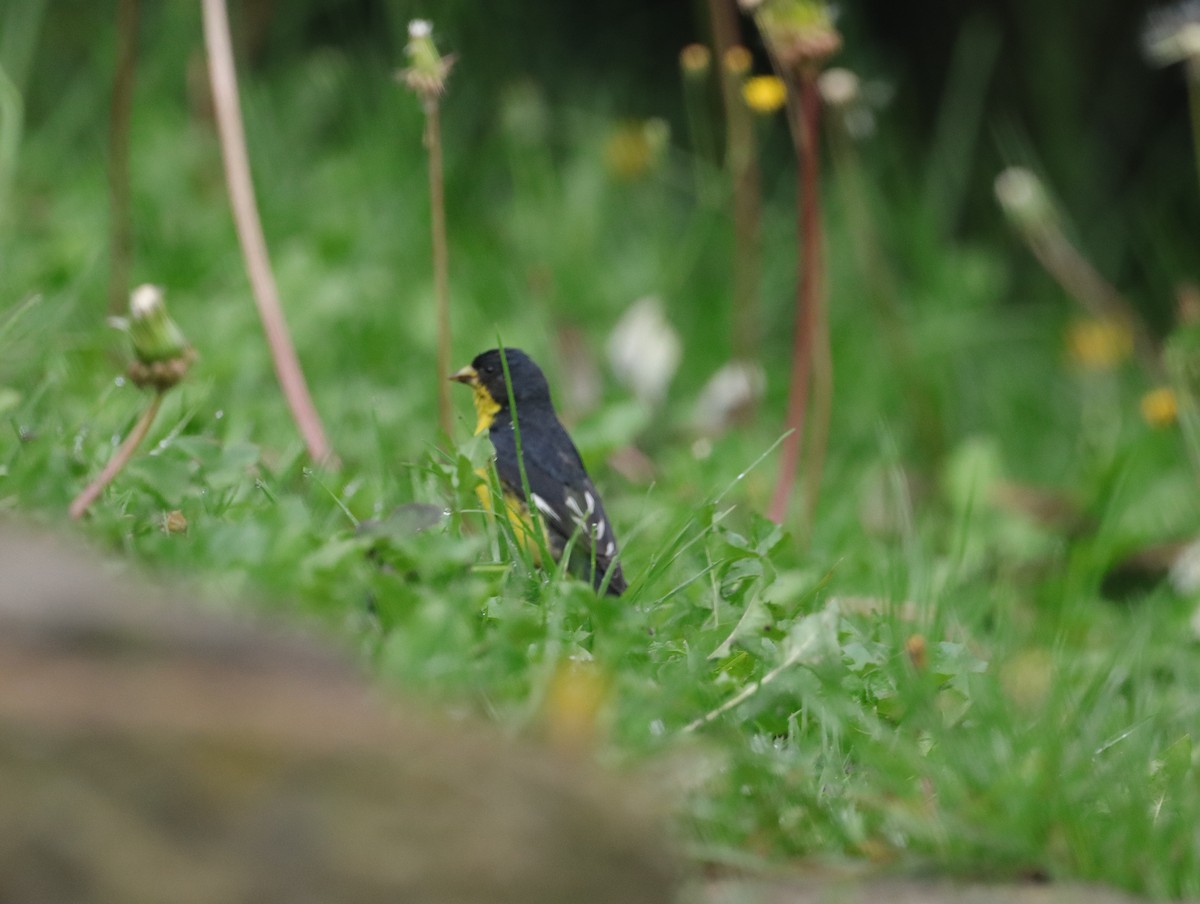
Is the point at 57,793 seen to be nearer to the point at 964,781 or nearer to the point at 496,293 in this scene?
the point at 964,781

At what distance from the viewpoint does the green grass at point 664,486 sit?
1977 millimetres

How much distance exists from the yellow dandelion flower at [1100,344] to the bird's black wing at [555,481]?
9.74 feet

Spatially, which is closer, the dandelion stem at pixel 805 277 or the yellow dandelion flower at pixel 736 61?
the dandelion stem at pixel 805 277

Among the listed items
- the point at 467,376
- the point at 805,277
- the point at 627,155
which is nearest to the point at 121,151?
the point at 467,376

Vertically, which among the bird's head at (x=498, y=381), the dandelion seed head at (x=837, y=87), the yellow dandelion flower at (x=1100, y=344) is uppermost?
the dandelion seed head at (x=837, y=87)

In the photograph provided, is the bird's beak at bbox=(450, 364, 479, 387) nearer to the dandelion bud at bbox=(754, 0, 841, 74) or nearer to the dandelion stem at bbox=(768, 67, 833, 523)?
the dandelion stem at bbox=(768, 67, 833, 523)

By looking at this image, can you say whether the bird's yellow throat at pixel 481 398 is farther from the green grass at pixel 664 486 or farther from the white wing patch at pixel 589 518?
the white wing patch at pixel 589 518

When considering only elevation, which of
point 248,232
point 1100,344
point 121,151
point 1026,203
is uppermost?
point 121,151

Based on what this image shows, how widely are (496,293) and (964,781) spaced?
3.57 m

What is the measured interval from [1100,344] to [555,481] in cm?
319

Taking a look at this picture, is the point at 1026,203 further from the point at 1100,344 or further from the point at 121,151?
the point at 121,151

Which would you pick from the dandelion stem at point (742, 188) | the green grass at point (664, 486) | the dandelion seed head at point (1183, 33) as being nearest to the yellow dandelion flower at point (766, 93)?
the dandelion stem at point (742, 188)

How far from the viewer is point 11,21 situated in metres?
5.53

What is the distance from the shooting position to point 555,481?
3113 mm
